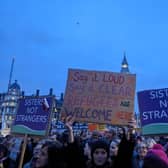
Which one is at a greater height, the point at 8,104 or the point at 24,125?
the point at 8,104

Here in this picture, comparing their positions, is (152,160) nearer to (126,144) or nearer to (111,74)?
(126,144)

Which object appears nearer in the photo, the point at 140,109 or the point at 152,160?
the point at 152,160

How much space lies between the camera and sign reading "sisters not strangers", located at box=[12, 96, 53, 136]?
7187mm

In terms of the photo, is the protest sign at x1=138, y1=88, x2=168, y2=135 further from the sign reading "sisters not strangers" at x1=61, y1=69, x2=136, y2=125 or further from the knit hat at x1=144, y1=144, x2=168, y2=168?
the knit hat at x1=144, y1=144, x2=168, y2=168

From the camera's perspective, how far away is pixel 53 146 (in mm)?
4062

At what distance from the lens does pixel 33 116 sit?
753cm

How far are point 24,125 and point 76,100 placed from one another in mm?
1194

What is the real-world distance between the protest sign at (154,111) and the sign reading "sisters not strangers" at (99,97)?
20 centimetres

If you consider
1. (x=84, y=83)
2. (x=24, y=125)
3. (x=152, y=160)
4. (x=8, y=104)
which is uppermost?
(x=8, y=104)

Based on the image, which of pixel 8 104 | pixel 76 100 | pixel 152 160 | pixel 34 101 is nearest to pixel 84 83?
pixel 76 100

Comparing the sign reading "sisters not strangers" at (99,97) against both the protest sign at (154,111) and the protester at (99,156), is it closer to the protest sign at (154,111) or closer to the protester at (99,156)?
the protest sign at (154,111)

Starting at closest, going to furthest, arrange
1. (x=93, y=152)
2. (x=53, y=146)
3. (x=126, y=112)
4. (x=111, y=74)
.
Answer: (x=53, y=146) < (x=93, y=152) < (x=126, y=112) < (x=111, y=74)

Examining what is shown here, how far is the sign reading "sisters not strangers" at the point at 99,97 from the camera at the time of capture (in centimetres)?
682

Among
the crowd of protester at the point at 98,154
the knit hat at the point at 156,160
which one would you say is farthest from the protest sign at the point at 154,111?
the knit hat at the point at 156,160
